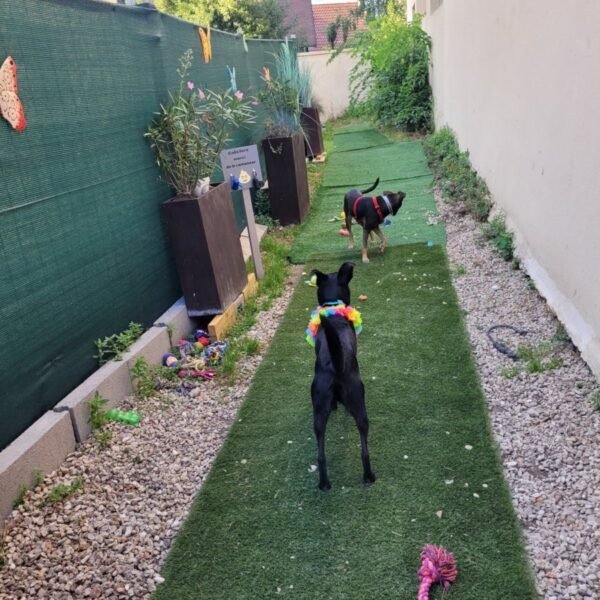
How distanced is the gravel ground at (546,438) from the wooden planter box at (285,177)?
11.8ft

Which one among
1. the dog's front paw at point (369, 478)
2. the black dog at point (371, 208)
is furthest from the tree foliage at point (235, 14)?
the dog's front paw at point (369, 478)

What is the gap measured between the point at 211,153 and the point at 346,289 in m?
2.19

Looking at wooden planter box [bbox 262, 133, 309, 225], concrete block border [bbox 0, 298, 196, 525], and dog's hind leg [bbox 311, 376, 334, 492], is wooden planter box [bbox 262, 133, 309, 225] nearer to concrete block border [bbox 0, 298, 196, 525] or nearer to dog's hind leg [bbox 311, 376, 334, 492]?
concrete block border [bbox 0, 298, 196, 525]

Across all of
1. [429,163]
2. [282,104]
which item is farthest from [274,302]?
[429,163]

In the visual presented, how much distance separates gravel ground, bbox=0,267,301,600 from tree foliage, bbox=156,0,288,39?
1403 centimetres

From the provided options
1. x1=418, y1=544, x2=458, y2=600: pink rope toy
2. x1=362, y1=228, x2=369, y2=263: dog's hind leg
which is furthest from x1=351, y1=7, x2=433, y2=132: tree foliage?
x1=418, y1=544, x2=458, y2=600: pink rope toy

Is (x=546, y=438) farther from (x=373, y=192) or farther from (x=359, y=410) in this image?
(x=373, y=192)

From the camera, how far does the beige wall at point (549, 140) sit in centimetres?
352

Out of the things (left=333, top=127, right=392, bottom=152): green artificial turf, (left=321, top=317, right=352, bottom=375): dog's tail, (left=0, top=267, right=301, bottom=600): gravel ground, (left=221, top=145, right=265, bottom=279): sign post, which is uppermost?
(left=221, top=145, right=265, bottom=279): sign post

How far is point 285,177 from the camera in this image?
779cm

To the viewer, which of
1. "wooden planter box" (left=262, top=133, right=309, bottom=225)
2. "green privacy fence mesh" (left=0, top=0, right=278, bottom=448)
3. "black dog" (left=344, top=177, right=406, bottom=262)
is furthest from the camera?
"wooden planter box" (left=262, top=133, right=309, bottom=225)

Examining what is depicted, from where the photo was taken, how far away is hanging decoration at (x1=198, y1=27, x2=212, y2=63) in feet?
19.9

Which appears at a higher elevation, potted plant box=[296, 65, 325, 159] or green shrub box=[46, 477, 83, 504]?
potted plant box=[296, 65, 325, 159]

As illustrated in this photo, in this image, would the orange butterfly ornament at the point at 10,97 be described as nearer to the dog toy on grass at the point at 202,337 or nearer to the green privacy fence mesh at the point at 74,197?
the green privacy fence mesh at the point at 74,197
